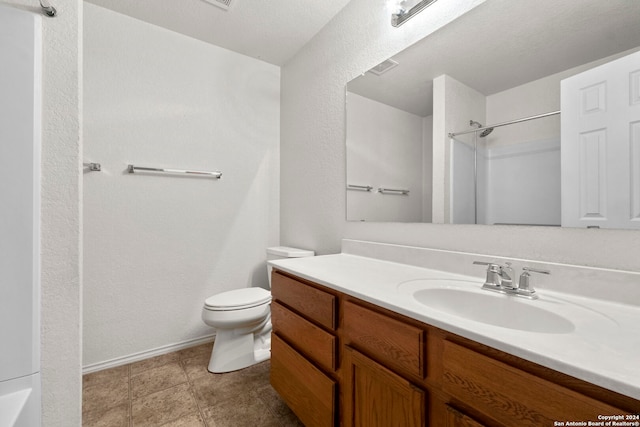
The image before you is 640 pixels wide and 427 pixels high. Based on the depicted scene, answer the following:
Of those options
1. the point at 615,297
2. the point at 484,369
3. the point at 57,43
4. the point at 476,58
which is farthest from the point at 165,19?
the point at 615,297

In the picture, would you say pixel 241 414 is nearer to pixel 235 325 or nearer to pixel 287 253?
pixel 235 325

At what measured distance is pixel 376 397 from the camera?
82 centimetres

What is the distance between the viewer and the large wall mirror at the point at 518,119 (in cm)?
79

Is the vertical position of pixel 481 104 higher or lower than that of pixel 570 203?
higher

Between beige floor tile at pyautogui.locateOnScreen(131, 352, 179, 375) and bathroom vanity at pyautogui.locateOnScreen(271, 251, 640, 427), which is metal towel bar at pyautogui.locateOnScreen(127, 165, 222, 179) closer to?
bathroom vanity at pyautogui.locateOnScreen(271, 251, 640, 427)

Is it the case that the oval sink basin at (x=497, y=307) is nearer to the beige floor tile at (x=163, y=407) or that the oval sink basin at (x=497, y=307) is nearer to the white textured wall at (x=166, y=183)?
the beige floor tile at (x=163, y=407)

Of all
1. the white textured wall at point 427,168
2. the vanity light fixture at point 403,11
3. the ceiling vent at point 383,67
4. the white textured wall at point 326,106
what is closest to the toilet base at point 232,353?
the white textured wall at point 326,106

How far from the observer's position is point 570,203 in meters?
0.87

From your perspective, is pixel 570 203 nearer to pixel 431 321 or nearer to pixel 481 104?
pixel 481 104

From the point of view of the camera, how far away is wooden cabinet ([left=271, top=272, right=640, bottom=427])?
48 cm

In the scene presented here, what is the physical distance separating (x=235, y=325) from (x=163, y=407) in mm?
515

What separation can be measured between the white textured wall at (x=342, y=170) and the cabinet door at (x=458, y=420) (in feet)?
2.11

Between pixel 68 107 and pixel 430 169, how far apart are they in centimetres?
144

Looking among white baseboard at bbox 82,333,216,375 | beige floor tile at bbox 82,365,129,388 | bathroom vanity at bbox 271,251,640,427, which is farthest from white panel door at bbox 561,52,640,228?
beige floor tile at bbox 82,365,129,388
